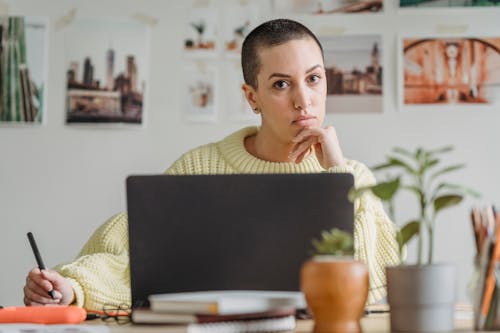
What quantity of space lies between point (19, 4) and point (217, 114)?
856 millimetres

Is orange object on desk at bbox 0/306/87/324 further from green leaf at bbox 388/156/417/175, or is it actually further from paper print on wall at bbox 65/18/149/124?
paper print on wall at bbox 65/18/149/124

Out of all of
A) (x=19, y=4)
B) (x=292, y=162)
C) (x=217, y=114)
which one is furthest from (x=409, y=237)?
(x=19, y=4)

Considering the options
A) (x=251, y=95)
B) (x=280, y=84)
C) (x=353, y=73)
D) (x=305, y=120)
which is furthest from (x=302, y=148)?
(x=353, y=73)

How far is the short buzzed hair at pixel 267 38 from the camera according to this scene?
1.87 m

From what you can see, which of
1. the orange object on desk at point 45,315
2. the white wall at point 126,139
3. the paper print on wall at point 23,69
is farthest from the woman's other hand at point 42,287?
the paper print on wall at point 23,69

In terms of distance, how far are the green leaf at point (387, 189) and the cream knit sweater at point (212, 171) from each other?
0.85 feet

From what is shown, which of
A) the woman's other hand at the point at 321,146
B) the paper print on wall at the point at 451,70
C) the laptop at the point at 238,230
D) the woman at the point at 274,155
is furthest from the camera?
the paper print on wall at the point at 451,70

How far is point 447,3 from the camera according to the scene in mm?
2635

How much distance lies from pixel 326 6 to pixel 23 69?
3.76 feet

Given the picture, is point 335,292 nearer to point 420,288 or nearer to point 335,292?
point 335,292

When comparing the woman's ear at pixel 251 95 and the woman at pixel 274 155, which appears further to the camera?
the woman's ear at pixel 251 95

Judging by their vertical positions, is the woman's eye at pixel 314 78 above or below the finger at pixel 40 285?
above

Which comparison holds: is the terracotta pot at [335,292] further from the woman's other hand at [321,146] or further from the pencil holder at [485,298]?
the woman's other hand at [321,146]

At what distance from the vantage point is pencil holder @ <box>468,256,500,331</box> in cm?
97
